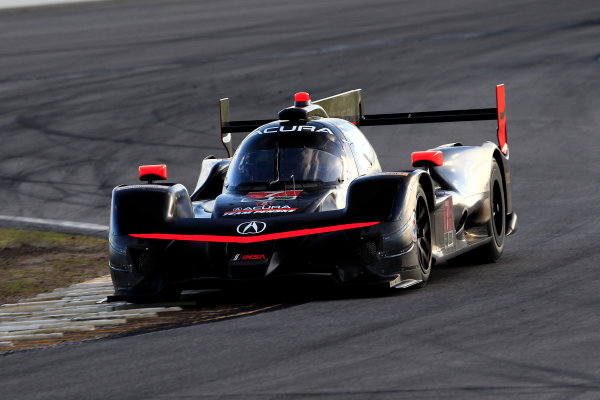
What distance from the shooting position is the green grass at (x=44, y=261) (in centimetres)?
1144

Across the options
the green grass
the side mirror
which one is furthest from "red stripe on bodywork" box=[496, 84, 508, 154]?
the green grass

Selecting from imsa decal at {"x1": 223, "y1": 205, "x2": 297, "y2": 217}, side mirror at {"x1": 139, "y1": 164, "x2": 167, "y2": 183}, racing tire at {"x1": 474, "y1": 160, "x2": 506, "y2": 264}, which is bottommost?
racing tire at {"x1": 474, "y1": 160, "x2": 506, "y2": 264}

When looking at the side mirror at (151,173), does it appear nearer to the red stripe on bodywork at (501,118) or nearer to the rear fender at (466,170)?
the rear fender at (466,170)

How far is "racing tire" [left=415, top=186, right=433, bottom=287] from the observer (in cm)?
935

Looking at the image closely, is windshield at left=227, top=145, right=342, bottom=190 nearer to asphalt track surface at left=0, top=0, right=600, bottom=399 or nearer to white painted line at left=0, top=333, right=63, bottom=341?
asphalt track surface at left=0, top=0, right=600, bottom=399

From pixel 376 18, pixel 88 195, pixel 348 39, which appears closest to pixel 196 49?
pixel 348 39

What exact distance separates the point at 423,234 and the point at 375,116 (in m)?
3.45

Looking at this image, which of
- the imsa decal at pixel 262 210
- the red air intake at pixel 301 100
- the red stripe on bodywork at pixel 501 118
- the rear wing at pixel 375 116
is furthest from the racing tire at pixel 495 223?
the imsa decal at pixel 262 210

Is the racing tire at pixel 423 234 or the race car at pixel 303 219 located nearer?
the race car at pixel 303 219

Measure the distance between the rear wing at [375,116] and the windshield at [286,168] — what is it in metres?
1.62

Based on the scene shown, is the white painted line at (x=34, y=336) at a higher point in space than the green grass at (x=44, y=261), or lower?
higher

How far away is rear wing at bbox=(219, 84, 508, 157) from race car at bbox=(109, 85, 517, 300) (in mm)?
1217

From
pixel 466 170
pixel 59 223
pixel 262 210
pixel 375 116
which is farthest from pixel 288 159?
pixel 59 223

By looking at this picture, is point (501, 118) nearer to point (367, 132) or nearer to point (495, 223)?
point (495, 223)
